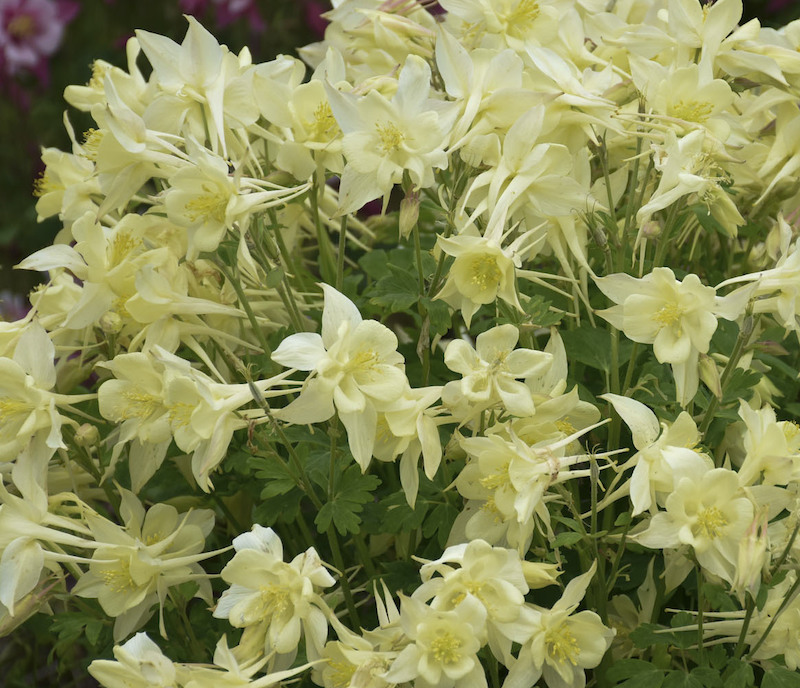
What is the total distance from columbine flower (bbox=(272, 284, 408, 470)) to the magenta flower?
2.30 meters

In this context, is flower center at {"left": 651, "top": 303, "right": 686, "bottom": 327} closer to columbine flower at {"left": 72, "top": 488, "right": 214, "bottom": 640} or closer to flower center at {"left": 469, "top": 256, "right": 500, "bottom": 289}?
flower center at {"left": 469, "top": 256, "right": 500, "bottom": 289}

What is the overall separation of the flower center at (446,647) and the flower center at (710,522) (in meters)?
0.23

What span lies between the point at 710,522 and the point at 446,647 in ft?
0.83

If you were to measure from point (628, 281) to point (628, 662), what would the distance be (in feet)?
1.24

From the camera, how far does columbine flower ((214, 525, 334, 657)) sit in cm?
90

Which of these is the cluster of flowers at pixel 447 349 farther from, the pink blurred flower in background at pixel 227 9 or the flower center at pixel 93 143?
the pink blurred flower in background at pixel 227 9

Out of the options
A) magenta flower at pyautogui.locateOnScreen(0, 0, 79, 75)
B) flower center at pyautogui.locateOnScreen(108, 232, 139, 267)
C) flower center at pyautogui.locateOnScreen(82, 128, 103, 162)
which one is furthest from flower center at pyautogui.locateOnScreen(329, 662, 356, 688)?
magenta flower at pyautogui.locateOnScreen(0, 0, 79, 75)

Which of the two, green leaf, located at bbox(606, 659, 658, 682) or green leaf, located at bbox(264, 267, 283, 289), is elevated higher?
green leaf, located at bbox(264, 267, 283, 289)

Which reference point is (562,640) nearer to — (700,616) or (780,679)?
(700,616)

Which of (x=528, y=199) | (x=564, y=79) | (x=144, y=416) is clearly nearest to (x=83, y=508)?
(x=144, y=416)

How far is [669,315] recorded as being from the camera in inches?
38.5

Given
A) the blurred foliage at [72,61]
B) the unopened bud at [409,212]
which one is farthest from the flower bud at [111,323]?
the blurred foliage at [72,61]

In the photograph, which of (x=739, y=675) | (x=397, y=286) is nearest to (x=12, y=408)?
(x=397, y=286)

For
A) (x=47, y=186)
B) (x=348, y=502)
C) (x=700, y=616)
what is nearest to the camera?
(x=700, y=616)
